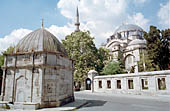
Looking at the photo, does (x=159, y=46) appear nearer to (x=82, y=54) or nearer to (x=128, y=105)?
(x=128, y=105)

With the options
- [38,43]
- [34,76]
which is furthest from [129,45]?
[34,76]

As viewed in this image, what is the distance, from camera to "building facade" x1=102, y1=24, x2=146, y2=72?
45.0 meters

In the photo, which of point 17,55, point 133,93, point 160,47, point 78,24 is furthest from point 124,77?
point 78,24

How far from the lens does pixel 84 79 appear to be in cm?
2877

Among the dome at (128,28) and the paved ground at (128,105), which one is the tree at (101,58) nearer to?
the paved ground at (128,105)

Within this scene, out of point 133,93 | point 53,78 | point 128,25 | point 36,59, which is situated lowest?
point 133,93

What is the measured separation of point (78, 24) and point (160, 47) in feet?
99.6

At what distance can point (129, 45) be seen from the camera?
168ft

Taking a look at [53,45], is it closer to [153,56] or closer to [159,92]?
[159,92]

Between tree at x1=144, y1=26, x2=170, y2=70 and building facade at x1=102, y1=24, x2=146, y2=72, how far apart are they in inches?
Result: 578

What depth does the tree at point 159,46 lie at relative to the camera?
21.3 meters

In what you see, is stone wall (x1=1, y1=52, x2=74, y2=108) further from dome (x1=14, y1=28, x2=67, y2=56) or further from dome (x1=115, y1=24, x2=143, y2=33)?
dome (x1=115, y1=24, x2=143, y2=33)

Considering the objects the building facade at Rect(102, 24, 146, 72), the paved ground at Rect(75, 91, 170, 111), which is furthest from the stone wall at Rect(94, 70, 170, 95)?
the building facade at Rect(102, 24, 146, 72)

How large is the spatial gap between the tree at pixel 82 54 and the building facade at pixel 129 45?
12724mm
